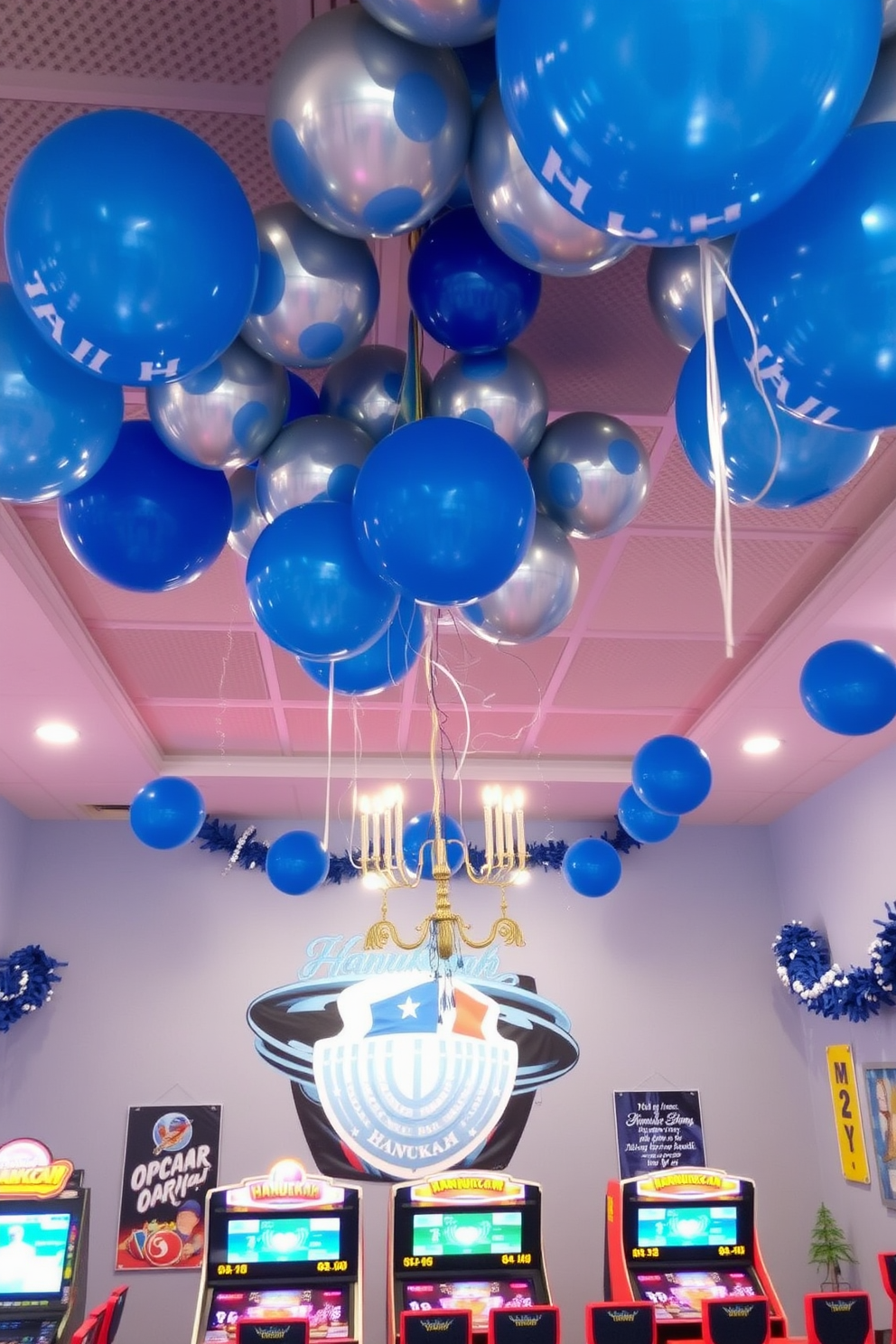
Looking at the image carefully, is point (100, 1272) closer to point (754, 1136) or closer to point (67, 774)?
point (67, 774)

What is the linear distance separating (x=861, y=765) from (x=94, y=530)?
4370mm

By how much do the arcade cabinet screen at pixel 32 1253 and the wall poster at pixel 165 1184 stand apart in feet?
4.34

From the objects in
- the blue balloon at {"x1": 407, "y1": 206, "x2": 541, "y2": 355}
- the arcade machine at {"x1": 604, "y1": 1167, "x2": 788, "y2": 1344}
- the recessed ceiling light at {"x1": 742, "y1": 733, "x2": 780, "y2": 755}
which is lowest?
the arcade machine at {"x1": 604, "y1": 1167, "x2": 788, "y2": 1344}

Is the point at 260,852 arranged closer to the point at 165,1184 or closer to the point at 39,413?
the point at 165,1184

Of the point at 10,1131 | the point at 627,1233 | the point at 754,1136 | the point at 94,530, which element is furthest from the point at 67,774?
the point at 754,1136

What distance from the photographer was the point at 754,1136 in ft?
18.2

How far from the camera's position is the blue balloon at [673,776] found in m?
3.31

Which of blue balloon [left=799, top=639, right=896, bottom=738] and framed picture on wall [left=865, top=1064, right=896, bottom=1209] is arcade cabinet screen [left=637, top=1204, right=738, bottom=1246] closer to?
framed picture on wall [left=865, top=1064, right=896, bottom=1209]

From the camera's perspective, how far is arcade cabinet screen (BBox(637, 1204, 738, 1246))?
4.21m

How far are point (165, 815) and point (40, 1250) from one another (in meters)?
1.84

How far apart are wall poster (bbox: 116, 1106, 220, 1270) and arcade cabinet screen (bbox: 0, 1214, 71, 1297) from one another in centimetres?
132

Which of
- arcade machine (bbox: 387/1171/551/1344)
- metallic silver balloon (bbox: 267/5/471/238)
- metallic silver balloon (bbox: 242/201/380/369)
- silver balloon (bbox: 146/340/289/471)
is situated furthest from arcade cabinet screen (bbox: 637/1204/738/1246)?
metallic silver balloon (bbox: 267/5/471/238)

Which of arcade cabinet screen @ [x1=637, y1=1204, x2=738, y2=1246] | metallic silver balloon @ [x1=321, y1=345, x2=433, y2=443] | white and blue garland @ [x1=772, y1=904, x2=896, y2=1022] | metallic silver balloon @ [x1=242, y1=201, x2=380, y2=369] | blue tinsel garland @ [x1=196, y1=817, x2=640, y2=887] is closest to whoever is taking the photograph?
metallic silver balloon @ [x1=242, y1=201, x2=380, y2=369]

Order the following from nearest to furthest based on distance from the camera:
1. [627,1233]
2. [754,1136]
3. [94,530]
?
[94,530] → [627,1233] → [754,1136]
